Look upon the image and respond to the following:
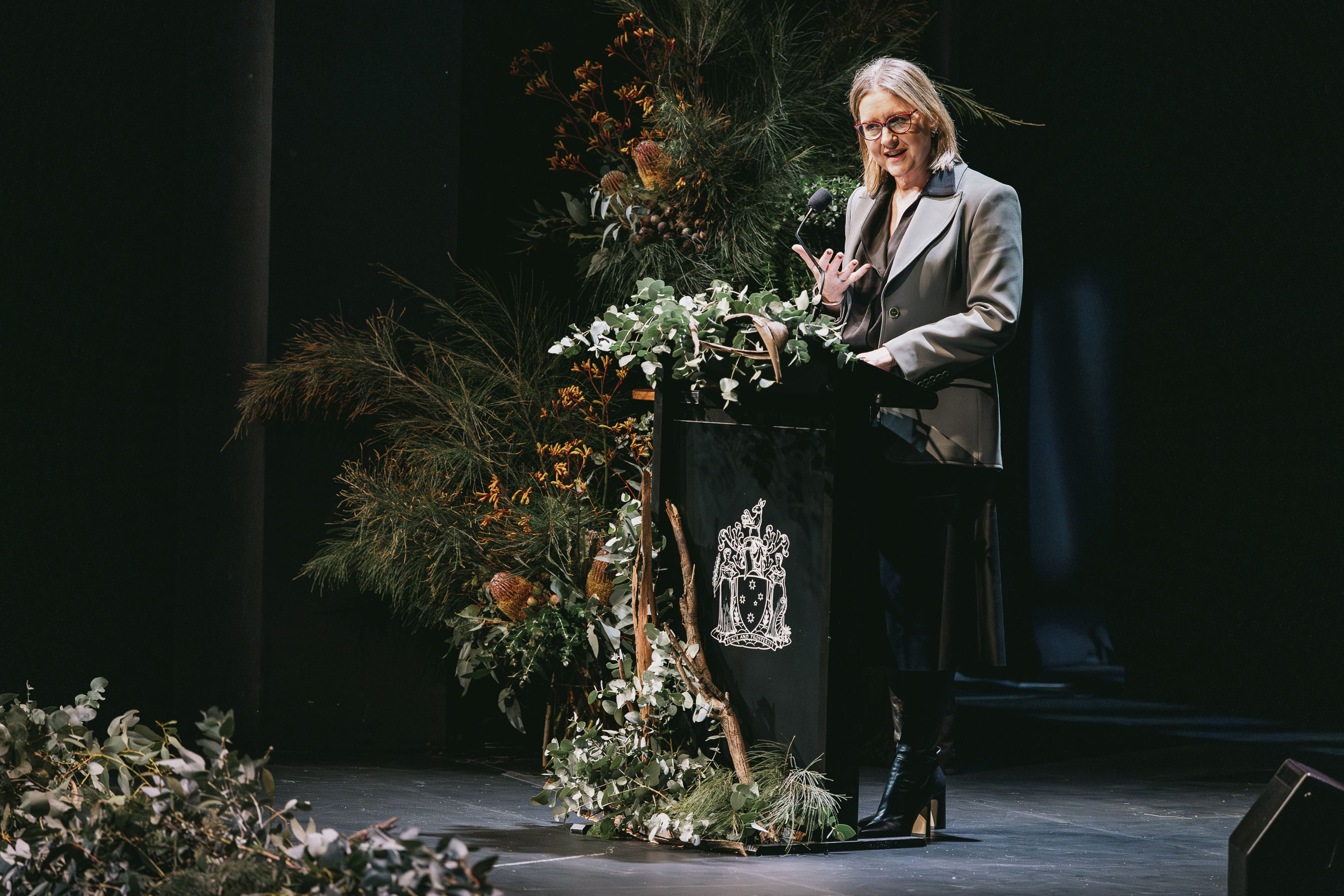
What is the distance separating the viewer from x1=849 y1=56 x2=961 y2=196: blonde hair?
3322mm

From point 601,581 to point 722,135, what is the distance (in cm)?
140

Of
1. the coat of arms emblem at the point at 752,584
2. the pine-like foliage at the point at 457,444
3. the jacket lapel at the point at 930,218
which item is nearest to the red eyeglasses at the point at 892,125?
the jacket lapel at the point at 930,218

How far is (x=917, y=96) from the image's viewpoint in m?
3.33

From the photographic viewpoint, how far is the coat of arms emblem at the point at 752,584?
3.06 metres

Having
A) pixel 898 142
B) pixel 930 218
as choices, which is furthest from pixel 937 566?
pixel 898 142

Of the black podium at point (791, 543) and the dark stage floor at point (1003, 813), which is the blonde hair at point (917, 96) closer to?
the black podium at point (791, 543)

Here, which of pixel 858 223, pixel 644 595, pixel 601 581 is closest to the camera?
pixel 644 595

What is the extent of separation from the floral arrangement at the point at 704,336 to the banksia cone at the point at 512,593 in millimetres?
1196

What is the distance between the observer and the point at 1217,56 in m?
5.66

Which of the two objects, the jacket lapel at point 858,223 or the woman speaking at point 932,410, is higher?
the jacket lapel at point 858,223

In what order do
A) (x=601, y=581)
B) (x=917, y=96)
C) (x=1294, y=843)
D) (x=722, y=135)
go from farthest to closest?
(x=722, y=135) < (x=601, y=581) < (x=917, y=96) < (x=1294, y=843)

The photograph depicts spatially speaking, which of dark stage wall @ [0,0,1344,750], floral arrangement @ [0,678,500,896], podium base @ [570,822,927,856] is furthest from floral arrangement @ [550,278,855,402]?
dark stage wall @ [0,0,1344,750]

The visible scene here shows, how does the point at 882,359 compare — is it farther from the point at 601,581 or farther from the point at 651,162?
the point at 651,162

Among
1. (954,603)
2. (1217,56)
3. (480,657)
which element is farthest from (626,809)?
(1217,56)
